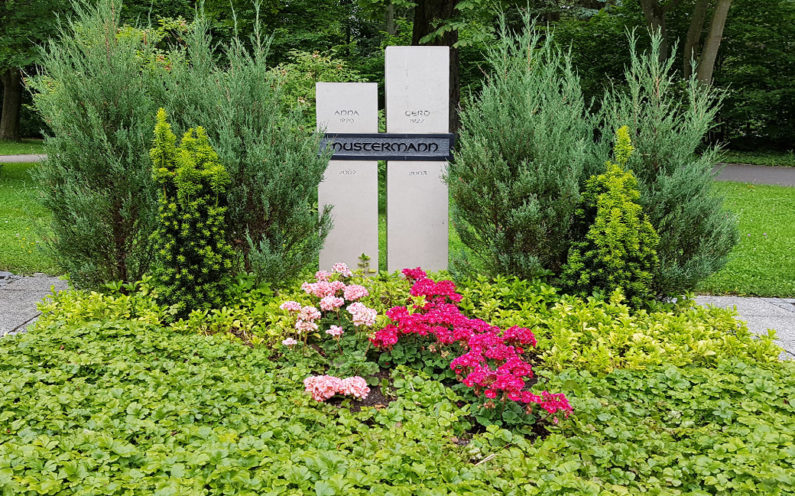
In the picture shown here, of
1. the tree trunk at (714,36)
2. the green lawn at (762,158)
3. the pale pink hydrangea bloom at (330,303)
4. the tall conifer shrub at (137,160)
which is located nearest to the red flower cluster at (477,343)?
the pale pink hydrangea bloom at (330,303)

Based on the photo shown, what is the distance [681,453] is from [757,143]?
23263 millimetres

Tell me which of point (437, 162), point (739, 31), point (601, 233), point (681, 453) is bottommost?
point (681, 453)

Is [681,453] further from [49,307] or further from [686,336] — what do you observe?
[49,307]

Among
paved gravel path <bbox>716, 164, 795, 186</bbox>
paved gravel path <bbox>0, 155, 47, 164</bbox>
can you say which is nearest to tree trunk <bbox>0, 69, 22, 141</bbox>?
paved gravel path <bbox>0, 155, 47, 164</bbox>

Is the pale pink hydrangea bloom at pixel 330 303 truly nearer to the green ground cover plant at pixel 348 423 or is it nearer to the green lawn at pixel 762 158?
the green ground cover plant at pixel 348 423

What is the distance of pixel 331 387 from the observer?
10.9 ft

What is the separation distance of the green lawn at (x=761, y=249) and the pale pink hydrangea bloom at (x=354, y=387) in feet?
12.7

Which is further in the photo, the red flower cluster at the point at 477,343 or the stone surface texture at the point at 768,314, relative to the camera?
the stone surface texture at the point at 768,314

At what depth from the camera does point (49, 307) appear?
4.66m

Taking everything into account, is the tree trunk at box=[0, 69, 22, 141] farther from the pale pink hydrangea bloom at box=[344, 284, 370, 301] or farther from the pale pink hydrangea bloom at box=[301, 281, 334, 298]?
the pale pink hydrangea bloom at box=[344, 284, 370, 301]

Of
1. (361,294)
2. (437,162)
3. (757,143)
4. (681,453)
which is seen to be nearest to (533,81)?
(437,162)

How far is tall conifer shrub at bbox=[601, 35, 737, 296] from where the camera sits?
4.88m

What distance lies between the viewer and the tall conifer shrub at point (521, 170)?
4.89 metres

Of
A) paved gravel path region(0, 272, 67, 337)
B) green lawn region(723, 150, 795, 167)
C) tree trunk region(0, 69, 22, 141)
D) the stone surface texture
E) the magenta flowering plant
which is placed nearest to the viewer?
the magenta flowering plant
